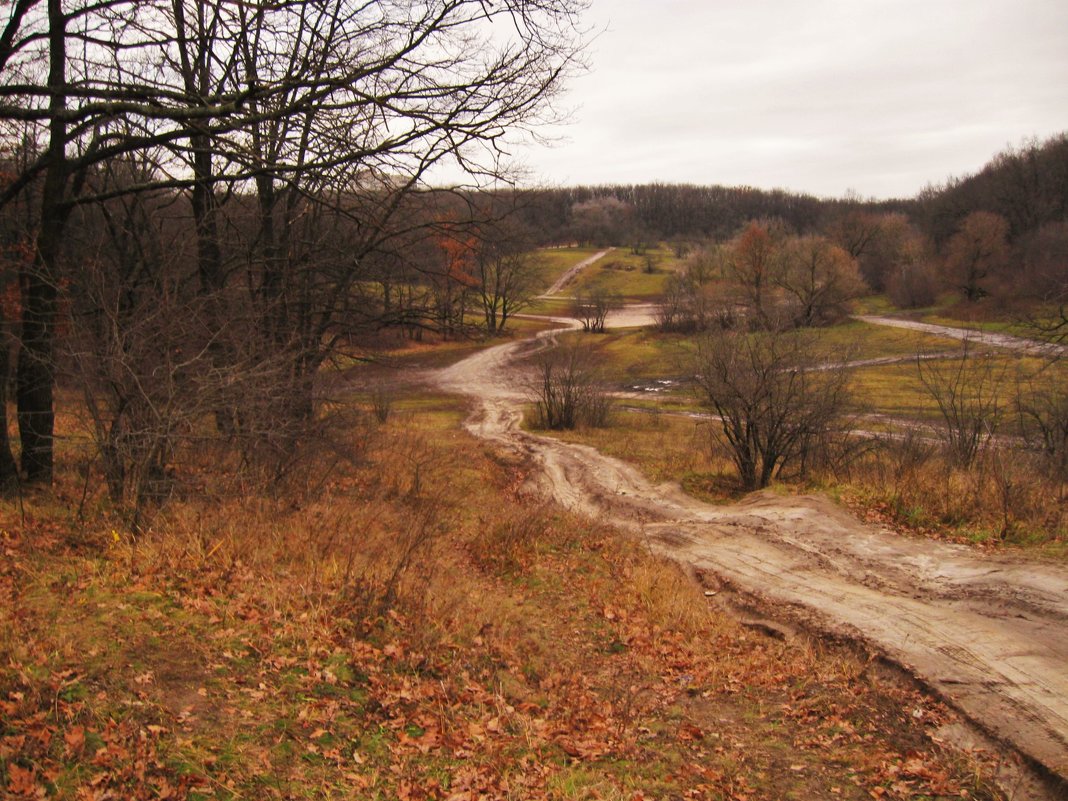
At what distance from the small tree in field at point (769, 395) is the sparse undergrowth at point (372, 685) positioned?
7.06 m

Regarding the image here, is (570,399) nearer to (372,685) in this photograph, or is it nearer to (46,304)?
(46,304)

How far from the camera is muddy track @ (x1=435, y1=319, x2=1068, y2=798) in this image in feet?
19.6

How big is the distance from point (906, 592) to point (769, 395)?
6.86m

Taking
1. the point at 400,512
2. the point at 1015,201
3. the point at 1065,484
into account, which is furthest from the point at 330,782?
the point at 1015,201

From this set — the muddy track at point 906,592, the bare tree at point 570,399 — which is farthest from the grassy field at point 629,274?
the muddy track at point 906,592

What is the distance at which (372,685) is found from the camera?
5.45m

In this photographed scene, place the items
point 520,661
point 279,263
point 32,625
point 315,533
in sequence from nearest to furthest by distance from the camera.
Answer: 1. point 32,625
2. point 520,661
3. point 315,533
4. point 279,263

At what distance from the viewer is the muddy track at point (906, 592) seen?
5980 mm

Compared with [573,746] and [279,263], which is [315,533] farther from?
[279,263]

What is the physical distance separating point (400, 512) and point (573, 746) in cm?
706

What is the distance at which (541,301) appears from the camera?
278 feet

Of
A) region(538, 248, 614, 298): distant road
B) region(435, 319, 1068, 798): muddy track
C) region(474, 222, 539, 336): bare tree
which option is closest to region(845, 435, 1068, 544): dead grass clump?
region(435, 319, 1068, 798): muddy track

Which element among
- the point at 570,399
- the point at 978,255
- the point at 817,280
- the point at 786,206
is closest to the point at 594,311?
the point at 817,280

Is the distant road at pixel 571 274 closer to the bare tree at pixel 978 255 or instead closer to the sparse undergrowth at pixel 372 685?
the bare tree at pixel 978 255
